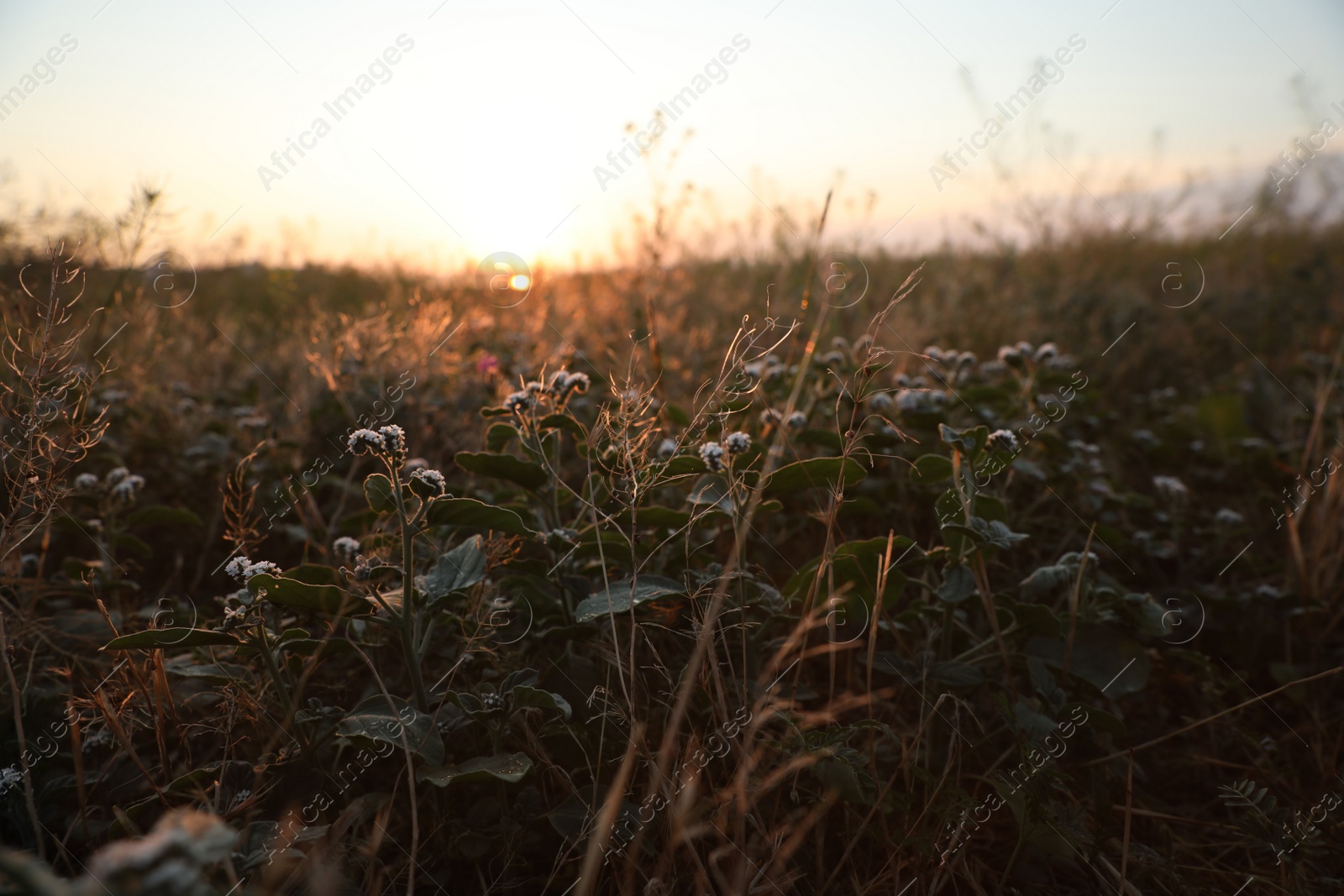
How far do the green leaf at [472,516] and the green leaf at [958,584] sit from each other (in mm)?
857

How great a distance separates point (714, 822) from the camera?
1298 millimetres

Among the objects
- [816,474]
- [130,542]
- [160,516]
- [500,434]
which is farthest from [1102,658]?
[130,542]

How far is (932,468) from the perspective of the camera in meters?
1.76

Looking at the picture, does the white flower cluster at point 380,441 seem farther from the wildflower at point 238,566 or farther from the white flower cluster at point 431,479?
the wildflower at point 238,566

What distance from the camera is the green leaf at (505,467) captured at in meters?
1.62

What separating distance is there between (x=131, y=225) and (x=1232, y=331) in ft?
20.2

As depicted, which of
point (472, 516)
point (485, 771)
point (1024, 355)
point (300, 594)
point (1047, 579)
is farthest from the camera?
point (1024, 355)

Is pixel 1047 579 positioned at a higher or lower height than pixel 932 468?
lower

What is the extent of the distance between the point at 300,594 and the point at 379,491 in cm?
24

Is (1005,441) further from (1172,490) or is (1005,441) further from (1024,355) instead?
(1172,490)

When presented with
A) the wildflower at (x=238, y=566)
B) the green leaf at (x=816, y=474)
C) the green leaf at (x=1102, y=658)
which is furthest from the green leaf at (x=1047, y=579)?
the wildflower at (x=238, y=566)

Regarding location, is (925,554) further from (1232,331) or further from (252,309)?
(252,309)

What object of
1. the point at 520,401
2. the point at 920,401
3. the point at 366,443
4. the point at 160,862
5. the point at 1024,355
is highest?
the point at 1024,355

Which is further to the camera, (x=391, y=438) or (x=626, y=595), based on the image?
(x=626, y=595)
